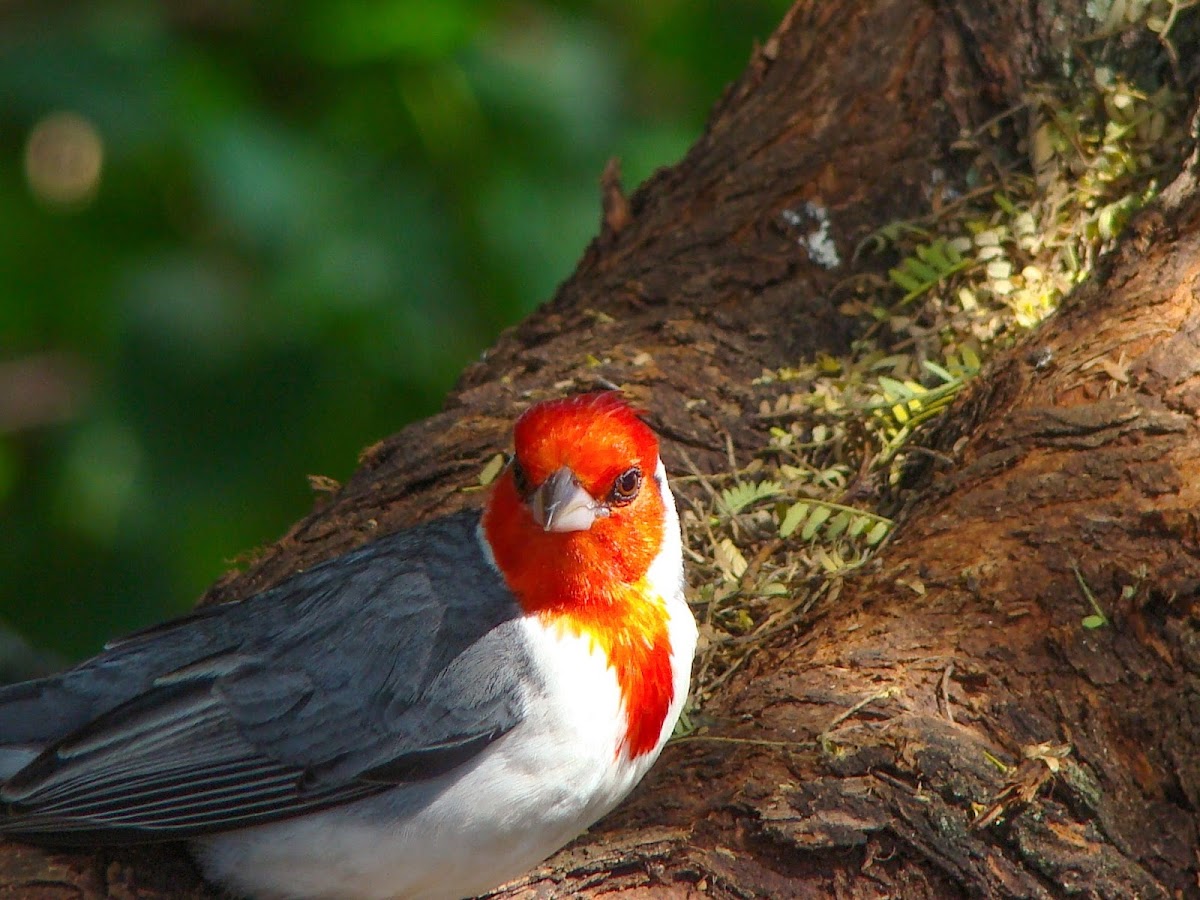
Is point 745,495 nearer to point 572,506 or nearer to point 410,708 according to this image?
point 572,506

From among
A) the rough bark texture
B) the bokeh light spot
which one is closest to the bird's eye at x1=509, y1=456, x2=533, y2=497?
the rough bark texture

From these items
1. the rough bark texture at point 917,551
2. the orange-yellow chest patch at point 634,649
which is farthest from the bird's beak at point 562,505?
the rough bark texture at point 917,551

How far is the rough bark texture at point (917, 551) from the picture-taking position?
352 cm

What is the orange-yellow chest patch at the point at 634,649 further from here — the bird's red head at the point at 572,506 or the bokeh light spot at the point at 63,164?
the bokeh light spot at the point at 63,164

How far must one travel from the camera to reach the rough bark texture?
3.52m

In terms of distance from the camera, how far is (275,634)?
3.81 meters

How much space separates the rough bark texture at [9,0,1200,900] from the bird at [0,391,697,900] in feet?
0.73

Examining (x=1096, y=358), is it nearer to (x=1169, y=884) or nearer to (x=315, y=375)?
(x=1169, y=884)

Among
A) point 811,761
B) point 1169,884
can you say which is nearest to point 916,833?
point 811,761

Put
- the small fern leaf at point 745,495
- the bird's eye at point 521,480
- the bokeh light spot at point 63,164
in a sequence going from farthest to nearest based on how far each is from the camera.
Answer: the bokeh light spot at point 63,164 → the small fern leaf at point 745,495 → the bird's eye at point 521,480

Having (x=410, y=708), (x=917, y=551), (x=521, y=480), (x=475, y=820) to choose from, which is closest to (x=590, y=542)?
(x=521, y=480)

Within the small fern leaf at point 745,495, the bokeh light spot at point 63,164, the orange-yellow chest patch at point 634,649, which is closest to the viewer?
the orange-yellow chest patch at point 634,649

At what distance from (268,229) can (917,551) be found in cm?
329

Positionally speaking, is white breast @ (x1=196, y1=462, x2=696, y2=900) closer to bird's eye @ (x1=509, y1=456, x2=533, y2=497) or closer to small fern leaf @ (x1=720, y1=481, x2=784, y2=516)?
bird's eye @ (x1=509, y1=456, x2=533, y2=497)
